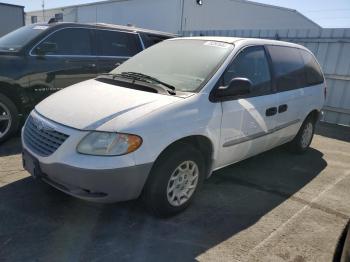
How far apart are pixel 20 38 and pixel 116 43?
1.65 meters

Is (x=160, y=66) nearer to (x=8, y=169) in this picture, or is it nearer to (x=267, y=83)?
(x=267, y=83)

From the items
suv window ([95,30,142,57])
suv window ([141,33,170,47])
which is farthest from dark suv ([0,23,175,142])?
suv window ([141,33,170,47])

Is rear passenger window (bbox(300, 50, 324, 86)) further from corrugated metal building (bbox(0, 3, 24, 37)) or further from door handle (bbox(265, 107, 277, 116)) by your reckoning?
corrugated metal building (bbox(0, 3, 24, 37))

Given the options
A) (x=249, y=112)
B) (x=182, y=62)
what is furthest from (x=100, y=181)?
(x=249, y=112)

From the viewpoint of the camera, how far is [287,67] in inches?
182

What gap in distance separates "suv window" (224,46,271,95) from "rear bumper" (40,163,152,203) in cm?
142

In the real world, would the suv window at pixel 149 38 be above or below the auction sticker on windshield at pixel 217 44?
below

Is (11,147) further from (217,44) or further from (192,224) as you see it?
(217,44)

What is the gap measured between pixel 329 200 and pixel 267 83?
1547 mm

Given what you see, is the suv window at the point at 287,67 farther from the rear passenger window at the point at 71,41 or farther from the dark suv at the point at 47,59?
the rear passenger window at the point at 71,41

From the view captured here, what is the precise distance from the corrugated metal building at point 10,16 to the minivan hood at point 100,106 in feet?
53.1

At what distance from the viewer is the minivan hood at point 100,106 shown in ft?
9.40

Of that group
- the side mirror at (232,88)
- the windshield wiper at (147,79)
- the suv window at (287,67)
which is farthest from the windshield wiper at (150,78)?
the suv window at (287,67)

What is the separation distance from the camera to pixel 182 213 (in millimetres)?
3408
